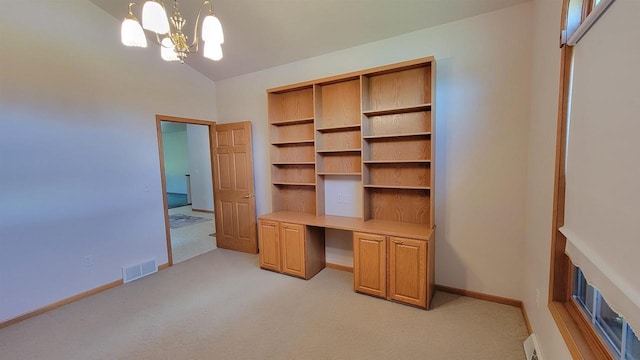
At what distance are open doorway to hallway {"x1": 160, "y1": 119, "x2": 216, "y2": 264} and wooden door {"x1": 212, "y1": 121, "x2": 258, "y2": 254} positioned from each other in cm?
51

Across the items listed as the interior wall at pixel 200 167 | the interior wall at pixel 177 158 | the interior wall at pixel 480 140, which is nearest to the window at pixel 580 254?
the interior wall at pixel 480 140

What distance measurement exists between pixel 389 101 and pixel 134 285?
152 inches

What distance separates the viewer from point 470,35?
8.45 feet

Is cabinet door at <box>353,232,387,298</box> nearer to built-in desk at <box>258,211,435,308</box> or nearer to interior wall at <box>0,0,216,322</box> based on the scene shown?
built-in desk at <box>258,211,435,308</box>

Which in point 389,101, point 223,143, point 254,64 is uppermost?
point 254,64

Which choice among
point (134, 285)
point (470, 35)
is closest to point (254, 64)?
point (470, 35)

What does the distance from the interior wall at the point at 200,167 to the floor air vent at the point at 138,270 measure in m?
3.90

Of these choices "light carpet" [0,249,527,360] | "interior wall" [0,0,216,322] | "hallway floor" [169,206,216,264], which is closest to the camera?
"light carpet" [0,249,527,360]

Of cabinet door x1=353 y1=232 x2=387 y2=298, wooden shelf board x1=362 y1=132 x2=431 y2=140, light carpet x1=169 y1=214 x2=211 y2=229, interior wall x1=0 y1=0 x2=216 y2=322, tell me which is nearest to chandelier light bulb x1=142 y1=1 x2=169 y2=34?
wooden shelf board x1=362 y1=132 x2=431 y2=140

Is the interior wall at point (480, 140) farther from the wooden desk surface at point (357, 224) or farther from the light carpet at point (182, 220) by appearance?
the light carpet at point (182, 220)

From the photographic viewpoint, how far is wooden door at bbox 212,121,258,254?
4.20 metres

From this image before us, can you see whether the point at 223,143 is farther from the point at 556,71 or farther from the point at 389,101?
the point at 556,71

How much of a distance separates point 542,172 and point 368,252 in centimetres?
164

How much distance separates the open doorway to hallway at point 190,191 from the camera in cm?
479
